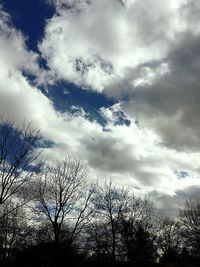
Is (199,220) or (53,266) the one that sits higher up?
(199,220)

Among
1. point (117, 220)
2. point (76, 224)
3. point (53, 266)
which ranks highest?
point (117, 220)

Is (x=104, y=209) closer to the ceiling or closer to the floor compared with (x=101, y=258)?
closer to the ceiling

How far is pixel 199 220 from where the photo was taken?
171 feet

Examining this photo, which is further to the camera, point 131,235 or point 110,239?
point 131,235

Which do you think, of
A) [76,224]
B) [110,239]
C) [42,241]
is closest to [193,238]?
[110,239]

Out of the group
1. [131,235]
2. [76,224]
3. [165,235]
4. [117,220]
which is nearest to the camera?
[76,224]

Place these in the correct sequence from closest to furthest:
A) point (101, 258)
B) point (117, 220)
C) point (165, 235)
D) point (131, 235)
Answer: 1. point (117, 220)
2. point (131, 235)
3. point (101, 258)
4. point (165, 235)

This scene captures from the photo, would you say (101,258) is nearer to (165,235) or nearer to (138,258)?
(138,258)

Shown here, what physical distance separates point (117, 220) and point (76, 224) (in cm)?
1521

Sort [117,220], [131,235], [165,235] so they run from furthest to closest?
[165,235]
[131,235]
[117,220]

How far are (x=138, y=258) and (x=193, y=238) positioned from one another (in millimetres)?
9209

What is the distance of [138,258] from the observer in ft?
169

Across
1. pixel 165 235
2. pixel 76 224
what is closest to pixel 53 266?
pixel 76 224

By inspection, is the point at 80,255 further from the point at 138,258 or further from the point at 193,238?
the point at 193,238
